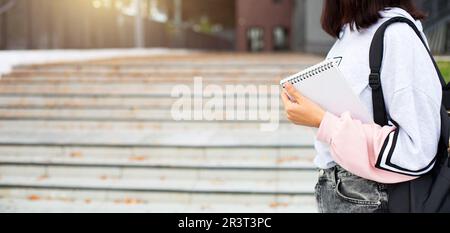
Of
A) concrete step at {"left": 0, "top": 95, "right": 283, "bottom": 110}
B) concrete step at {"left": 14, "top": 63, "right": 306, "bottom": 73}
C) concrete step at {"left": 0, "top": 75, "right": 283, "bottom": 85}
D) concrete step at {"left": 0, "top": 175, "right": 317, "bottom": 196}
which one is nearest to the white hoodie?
concrete step at {"left": 0, "top": 175, "right": 317, "bottom": 196}

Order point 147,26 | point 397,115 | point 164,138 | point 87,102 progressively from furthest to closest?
point 147,26, point 87,102, point 164,138, point 397,115

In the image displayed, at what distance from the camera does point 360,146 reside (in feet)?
4.02

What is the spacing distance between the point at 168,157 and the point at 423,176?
14.2ft

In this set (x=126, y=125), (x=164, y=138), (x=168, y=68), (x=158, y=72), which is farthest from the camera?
(x=168, y=68)

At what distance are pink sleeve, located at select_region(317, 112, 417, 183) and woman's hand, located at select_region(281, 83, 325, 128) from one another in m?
0.05

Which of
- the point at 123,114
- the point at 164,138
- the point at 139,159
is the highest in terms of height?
the point at 123,114

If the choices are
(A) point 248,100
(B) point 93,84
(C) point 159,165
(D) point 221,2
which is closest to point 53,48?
(B) point 93,84

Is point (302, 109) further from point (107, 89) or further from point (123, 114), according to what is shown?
point (107, 89)

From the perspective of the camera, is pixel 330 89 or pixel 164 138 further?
pixel 164 138

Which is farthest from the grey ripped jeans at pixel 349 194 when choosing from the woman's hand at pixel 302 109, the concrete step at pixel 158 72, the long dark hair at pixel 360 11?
the concrete step at pixel 158 72

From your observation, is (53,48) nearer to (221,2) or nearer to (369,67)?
(369,67)

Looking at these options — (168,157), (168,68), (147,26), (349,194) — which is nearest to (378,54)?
(349,194)

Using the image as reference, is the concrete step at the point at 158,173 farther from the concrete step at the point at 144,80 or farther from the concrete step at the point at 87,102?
the concrete step at the point at 144,80

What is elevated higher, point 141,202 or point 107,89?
point 107,89
